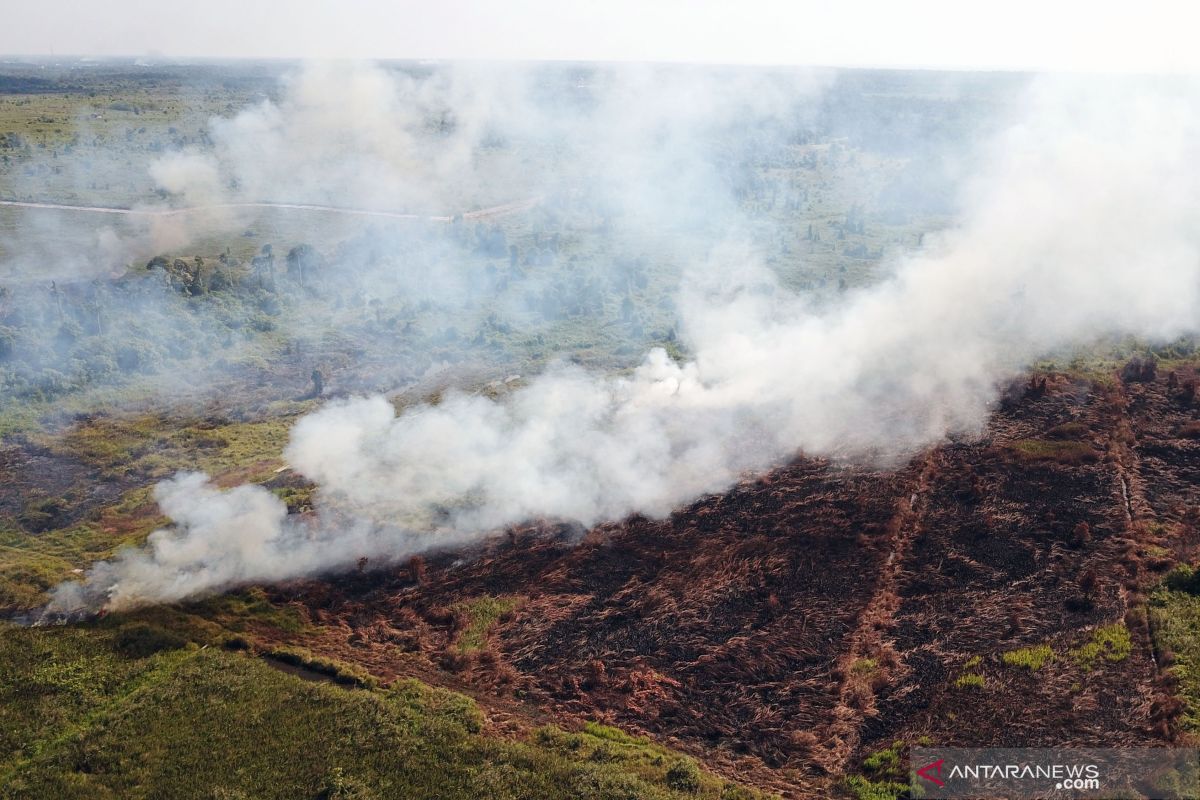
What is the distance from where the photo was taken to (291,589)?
124ft

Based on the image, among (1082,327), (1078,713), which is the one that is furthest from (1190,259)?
(1078,713)

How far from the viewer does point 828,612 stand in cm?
3478

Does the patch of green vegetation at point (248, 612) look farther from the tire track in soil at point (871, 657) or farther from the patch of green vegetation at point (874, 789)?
the patch of green vegetation at point (874, 789)

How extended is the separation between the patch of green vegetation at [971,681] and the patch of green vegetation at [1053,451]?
1747 cm

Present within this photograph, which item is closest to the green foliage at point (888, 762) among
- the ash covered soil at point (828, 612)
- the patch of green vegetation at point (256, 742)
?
the ash covered soil at point (828, 612)

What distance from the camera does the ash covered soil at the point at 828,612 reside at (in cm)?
2955

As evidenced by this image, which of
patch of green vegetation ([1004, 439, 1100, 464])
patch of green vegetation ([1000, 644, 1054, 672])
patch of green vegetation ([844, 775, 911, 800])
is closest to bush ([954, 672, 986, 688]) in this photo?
patch of green vegetation ([1000, 644, 1054, 672])

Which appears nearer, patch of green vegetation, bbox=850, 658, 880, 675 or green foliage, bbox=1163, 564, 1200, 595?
patch of green vegetation, bbox=850, 658, 880, 675

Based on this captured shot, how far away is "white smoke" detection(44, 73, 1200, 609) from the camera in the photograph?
1604 inches

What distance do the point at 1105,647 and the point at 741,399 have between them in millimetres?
24180

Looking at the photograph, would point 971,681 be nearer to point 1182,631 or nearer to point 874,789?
point 874,789

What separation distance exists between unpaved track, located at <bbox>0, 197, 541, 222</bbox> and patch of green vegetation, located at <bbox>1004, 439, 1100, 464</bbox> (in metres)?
71.4

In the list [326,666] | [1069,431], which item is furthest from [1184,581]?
[326,666]

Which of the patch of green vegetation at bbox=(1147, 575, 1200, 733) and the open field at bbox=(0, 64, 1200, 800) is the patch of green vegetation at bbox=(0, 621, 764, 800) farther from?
the patch of green vegetation at bbox=(1147, 575, 1200, 733)
